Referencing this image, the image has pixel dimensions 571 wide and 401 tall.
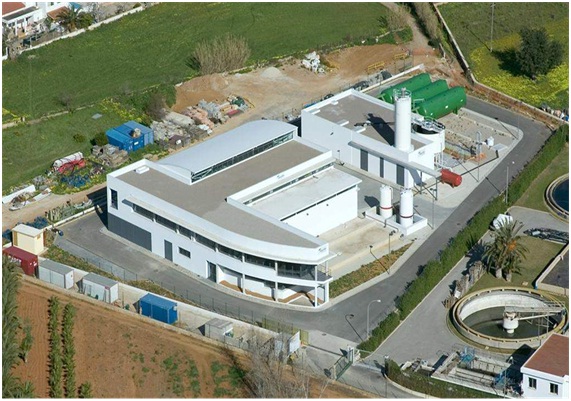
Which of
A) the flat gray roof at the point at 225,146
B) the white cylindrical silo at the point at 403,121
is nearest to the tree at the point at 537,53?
the white cylindrical silo at the point at 403,121

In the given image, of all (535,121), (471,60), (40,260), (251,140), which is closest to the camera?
(40,260)

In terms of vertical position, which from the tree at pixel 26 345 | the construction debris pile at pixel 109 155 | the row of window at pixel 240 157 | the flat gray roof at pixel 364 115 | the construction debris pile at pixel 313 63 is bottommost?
the tree at pixel 26 345

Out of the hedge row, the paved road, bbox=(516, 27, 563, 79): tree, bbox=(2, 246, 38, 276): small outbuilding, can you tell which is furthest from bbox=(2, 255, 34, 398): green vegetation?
bbox=(516, 27, 563, 79): tree

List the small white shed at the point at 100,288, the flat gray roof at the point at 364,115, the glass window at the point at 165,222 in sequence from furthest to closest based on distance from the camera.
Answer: the flat gray roof at the point at 364,115 < the glass window at the point at 165,222 < the small white shed at the point at 100,288

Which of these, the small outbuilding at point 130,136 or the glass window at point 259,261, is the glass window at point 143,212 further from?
the small outbuilding at point 130,136

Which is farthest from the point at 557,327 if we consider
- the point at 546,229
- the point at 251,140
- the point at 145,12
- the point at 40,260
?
the point at 145,12

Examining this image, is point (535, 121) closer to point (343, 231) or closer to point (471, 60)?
point (471, 60)

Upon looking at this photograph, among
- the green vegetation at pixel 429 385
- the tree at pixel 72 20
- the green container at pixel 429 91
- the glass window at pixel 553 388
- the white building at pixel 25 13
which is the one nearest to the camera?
the glass window at pixel 553 388
